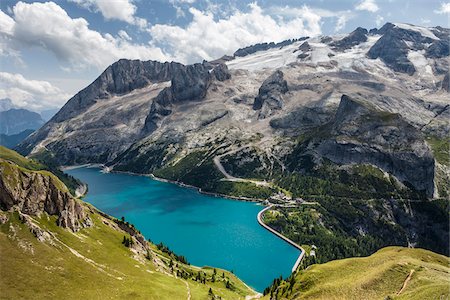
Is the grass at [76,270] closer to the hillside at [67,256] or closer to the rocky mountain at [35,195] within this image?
the hillside at [67,256]

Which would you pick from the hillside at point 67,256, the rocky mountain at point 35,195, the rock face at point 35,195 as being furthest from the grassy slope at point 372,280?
the rocky mountain at point 35,195

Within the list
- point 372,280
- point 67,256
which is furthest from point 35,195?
point 372,280

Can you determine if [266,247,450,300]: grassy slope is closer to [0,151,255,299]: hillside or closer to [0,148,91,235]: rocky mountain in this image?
[0,151,255,299]: hillside

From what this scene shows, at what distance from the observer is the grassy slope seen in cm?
6744

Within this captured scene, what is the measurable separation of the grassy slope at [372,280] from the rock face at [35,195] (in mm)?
68680

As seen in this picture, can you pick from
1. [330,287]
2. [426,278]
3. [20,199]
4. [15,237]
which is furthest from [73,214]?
[426,278]

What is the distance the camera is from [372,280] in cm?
7744

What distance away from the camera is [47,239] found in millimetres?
98562

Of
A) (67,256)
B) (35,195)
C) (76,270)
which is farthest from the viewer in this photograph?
(35,195)

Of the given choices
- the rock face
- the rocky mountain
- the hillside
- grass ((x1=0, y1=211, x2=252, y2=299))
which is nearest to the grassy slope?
grass ((x1=0, y1=211, x2=252, y2=299))

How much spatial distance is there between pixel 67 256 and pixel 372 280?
250 ft

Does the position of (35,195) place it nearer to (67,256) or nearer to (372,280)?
(67,256)

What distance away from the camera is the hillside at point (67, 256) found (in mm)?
84375

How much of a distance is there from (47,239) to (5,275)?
19.7 m
